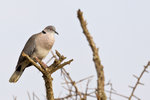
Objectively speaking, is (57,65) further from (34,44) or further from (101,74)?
(34,44)

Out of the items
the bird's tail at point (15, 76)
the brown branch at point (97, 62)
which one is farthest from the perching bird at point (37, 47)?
the brown branch at point (97, 62)

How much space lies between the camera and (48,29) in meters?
7.25

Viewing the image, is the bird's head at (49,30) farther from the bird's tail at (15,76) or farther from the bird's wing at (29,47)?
the bird's tail at (15,76)

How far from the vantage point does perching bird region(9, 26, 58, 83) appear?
22.4 ft

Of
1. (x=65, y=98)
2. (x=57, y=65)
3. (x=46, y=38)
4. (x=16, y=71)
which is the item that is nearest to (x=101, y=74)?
(x=65, y=98)

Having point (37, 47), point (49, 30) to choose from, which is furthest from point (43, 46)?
point (49, 30)

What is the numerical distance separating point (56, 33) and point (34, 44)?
2.00 feet

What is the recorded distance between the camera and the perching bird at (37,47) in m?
6.84

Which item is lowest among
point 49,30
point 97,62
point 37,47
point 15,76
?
point 97,62

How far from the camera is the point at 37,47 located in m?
6.89

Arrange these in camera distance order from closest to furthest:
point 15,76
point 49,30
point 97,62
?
point 97,62
point 15,76
point 49,30

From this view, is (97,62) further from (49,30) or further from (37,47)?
(49,30)

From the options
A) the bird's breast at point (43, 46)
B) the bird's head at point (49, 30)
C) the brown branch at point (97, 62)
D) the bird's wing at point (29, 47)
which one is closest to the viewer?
the brown branch at point (97, 62)

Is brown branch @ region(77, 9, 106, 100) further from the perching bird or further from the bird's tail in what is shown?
the bird's tail
